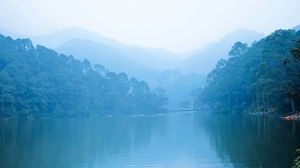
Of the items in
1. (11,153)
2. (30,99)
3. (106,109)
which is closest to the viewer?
(11,153)

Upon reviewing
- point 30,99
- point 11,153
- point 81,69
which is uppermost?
point 81,69

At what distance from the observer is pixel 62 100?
87875 mm

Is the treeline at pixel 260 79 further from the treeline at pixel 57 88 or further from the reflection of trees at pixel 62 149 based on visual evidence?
the treeline at pixel 57 88

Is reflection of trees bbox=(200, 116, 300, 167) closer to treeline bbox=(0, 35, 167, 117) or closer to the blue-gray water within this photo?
the blue-gray water

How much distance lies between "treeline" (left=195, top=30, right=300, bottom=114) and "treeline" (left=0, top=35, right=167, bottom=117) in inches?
788

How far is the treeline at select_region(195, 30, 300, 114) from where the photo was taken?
52344 mm

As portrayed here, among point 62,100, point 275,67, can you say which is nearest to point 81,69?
point 62,100

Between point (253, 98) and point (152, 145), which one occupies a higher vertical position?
point (253, 98)

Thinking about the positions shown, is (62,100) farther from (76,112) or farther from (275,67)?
(275,67)

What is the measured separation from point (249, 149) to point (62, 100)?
66.2m

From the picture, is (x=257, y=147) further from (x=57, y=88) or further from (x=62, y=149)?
(x=57, y=88)

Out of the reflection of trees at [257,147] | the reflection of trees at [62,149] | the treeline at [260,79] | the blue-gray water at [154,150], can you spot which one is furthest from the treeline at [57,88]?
the reflection of trees at [257,147]

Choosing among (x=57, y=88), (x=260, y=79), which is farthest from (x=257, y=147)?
(x=57, y=88)

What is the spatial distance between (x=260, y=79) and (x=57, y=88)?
45.2 meters
